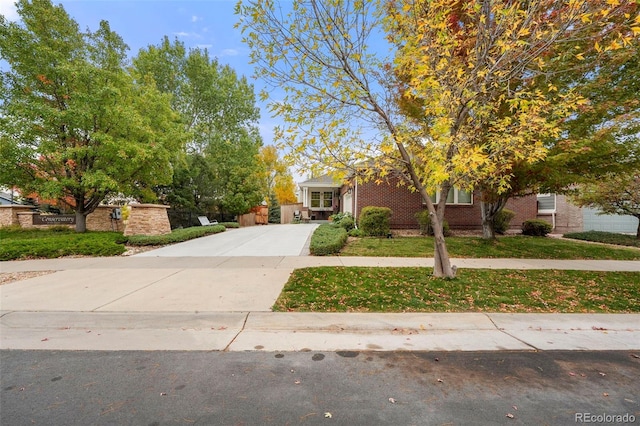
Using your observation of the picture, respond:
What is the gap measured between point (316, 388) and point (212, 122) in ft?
79.8

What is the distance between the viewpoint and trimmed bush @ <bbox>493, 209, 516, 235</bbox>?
13.6m

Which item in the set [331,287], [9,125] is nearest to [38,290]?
[331,287]

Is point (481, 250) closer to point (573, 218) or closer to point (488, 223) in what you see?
point (488, 223)

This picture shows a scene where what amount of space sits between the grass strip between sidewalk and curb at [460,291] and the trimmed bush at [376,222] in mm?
5350

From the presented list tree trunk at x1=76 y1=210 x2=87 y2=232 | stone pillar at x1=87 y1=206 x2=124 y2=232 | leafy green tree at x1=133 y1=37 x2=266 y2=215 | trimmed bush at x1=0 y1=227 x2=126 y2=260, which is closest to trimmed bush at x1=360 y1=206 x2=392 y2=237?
trimmed bush at x1=0 y1=227 x2=126 y2=260

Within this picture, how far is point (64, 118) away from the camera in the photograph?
11.2m

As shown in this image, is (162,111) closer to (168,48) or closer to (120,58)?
(120,58)

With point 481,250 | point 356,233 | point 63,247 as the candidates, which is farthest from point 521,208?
point 63,247

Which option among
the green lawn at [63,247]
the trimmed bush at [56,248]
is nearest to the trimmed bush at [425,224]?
the green lawn at [63,247]

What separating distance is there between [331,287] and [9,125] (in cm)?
1380

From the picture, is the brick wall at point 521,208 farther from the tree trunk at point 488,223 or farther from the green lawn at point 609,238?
the tree trunk at point 488,223

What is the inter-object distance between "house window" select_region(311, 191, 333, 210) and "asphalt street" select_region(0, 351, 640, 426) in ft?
72.5

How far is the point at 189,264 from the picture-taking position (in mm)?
7824

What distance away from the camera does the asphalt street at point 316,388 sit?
229cm
